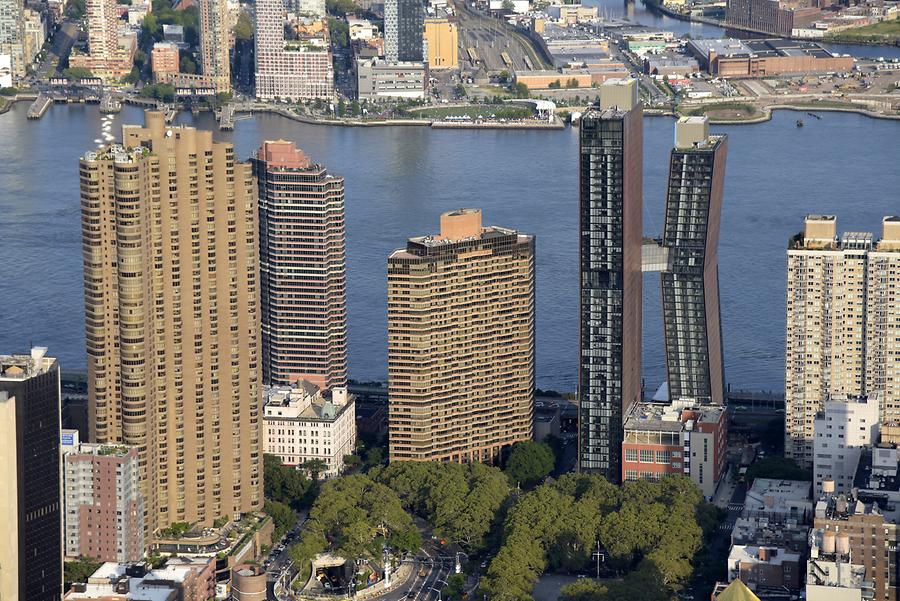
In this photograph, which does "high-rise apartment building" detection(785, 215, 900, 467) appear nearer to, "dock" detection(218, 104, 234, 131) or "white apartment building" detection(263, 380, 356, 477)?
"white apartment building" detection(263, 380, 356, 477)

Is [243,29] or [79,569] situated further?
[243,29]

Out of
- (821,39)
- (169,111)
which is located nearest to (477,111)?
(169,111)

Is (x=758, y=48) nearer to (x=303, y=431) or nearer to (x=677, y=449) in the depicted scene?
(x=303, y=431)

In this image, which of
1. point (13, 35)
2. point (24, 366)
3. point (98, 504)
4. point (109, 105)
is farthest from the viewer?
point (13, 35)

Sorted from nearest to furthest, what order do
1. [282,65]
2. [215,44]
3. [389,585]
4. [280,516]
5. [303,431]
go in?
[389,585] → [280,516] → [303,431] → [282,65] → [215,44]

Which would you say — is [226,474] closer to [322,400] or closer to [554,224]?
[322,400]

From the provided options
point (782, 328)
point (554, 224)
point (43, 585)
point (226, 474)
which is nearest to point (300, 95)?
point (554, 224)

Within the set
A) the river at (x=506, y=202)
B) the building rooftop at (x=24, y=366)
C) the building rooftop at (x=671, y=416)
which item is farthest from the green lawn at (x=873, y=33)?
the building rooftop at (x=24, y=366)
